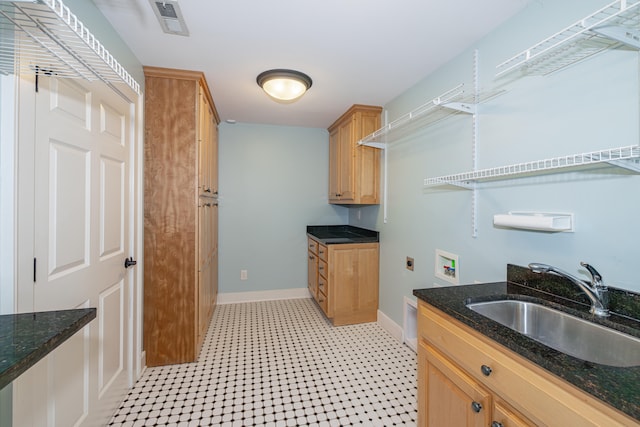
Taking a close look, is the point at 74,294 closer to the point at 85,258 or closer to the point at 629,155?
the point at 85,258

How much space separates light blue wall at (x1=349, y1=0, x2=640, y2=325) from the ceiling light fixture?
37.6 inches

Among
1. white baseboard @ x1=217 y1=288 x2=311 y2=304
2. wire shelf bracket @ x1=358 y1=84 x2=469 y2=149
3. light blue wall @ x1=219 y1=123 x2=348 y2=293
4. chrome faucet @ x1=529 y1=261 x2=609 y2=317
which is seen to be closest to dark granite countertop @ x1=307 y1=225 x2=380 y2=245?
light blue wall @ x1=219 y1=123 x2=348 y2=293

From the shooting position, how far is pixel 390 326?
2725 mm

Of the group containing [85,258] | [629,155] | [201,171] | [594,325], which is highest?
[201,171]

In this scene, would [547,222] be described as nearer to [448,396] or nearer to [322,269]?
[448,396]

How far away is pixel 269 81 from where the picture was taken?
7.14 feet

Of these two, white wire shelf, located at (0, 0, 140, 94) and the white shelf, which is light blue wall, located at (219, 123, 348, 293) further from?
the white shelf

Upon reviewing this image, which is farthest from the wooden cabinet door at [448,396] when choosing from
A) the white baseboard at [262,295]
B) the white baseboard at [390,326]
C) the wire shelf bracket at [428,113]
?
the white baseboard at [262,295]

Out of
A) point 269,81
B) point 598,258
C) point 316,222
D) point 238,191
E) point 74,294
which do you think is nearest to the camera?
point 598,258

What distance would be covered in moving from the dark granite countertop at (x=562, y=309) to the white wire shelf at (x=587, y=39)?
0.92 metres

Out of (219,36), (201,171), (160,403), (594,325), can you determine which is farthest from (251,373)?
(219,36)

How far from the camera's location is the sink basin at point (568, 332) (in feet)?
3.13

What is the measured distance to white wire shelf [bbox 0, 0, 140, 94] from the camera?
0.77 metres

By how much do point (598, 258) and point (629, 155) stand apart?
19.0 inches
